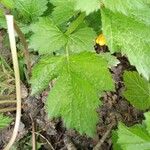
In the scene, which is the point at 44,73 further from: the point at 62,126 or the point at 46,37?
the point at 62,126

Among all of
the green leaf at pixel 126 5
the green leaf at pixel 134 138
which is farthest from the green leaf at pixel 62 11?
the green leaf at pixel 134 138

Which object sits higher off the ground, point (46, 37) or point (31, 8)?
point (31, 8)

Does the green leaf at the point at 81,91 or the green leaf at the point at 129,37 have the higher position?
the green leaf at the point at 129,37

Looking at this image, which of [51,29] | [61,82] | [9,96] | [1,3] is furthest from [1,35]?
[61,82]

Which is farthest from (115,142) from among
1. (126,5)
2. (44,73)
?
(126,5)

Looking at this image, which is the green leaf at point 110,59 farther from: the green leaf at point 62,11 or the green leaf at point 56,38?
the green leaf at point 62,11

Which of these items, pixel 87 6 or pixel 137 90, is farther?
pixel 137 90

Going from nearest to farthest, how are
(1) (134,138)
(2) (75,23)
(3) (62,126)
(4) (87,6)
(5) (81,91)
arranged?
1. (4) (87,6)
2. (1) (134,138)
3. (5) (81,91)
4. (2) (75,23)
5. (3) (62,126)

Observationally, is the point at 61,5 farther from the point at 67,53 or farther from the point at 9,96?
the point at 9,96
